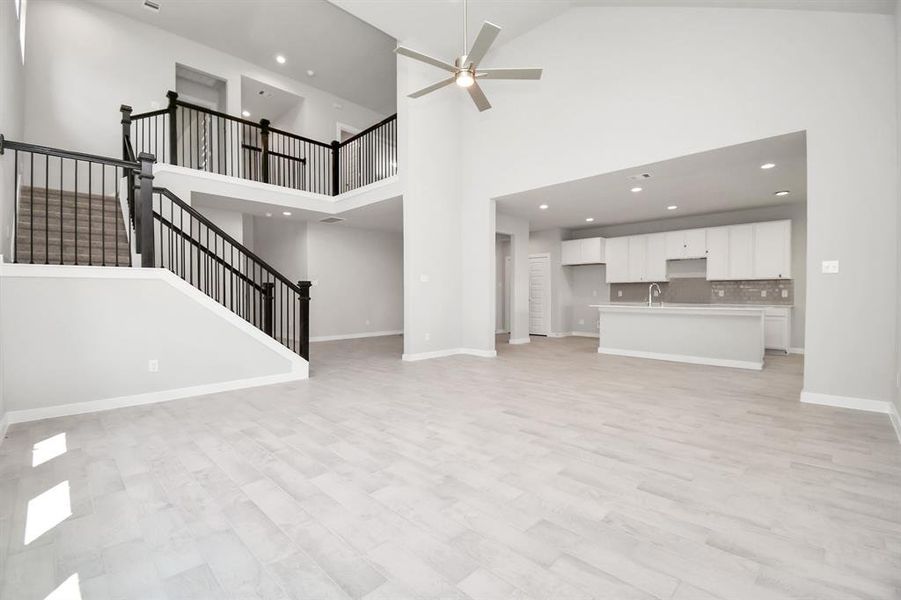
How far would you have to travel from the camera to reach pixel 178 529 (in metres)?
1.77

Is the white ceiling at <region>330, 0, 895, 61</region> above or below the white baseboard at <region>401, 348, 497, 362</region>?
above

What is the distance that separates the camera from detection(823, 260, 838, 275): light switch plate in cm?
374

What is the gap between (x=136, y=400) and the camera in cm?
385

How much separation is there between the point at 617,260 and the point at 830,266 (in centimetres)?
575

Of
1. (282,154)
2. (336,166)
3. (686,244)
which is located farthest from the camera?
(686,244)

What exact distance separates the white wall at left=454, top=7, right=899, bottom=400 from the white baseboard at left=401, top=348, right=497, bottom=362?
3024mm

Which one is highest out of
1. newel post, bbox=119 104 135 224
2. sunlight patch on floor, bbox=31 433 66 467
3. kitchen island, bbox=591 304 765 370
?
newel post, bbox=119 104 135 224

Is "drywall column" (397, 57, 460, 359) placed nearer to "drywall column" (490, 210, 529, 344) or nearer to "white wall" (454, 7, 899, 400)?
"white wall" (454, 7, 899, 400)

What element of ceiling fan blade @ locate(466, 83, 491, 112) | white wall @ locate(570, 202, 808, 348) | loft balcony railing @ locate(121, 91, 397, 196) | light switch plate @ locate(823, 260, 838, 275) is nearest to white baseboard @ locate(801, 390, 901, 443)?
light switch plate @ locate(823, 260, 838, 275)

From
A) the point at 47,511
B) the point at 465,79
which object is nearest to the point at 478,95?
the point at 465,79

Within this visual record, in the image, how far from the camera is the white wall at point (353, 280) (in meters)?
9.17

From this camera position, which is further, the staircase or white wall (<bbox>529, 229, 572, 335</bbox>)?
white wall (<bbox>529, 229, 572, 335</bbox>)

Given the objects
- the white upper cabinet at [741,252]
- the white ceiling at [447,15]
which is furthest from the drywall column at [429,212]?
the white upper cabinet at [741,252]

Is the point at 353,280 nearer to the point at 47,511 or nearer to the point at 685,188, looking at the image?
the point at 685,188
